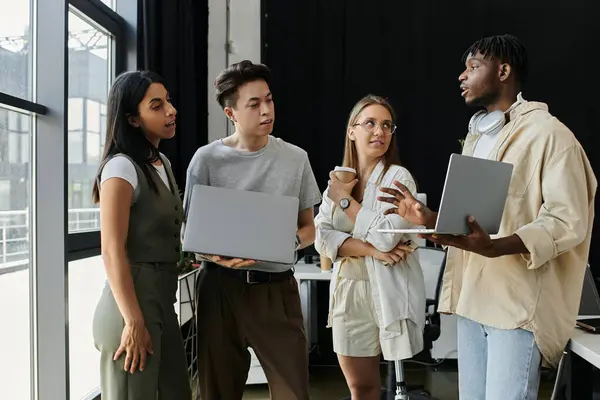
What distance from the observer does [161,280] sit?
1.50 meters

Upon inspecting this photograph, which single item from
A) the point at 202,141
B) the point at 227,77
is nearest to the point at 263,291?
the point at 227,77

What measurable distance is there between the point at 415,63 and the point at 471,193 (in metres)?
3.57

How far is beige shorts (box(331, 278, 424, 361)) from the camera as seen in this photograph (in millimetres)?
1811

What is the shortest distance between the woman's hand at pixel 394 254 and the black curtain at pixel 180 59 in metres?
1.84

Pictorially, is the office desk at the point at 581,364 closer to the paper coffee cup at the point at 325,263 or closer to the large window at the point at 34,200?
the paper coffee cup at the point at 325,263

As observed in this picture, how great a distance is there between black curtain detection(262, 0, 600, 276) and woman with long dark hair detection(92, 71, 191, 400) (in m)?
3.04

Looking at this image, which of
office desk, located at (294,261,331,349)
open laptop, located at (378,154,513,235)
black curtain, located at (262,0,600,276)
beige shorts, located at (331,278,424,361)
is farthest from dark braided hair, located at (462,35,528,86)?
black curtain, located at (262,0,600,276)

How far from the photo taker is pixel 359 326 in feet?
5.99

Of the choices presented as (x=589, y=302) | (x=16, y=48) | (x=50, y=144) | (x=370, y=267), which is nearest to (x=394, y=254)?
(x=370, y=267)

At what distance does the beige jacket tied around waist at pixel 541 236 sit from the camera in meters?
1.31

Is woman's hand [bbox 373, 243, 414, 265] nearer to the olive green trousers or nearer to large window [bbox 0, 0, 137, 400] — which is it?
the olive green trousers

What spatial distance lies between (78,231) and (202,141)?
5.46ft

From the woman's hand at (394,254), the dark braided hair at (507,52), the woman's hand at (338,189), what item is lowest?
the woman's hand at (394,254)

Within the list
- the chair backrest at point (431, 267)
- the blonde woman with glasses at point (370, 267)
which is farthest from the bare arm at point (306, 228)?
the chair backrest at point (431, 267)
